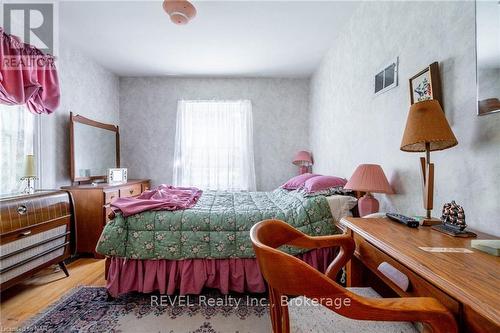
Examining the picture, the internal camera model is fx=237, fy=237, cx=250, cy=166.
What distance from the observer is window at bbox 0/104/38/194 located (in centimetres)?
224

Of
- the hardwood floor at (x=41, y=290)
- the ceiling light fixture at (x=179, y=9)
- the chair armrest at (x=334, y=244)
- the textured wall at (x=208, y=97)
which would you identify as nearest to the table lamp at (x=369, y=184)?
A: the chair armrest at (x=334, y=244)

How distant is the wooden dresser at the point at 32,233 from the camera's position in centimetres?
167

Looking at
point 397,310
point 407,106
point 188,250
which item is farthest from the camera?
point 188,250

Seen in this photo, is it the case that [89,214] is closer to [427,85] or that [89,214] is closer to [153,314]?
[153,314]

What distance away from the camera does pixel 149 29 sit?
2596 mm

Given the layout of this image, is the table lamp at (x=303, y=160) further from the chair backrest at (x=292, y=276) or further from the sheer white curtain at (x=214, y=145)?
the chair backrest at (x=292, y=276)

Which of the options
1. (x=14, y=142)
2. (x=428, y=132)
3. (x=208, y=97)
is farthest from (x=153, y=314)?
(x=208, y=97)

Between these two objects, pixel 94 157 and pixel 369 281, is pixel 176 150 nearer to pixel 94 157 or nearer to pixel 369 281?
Result: pixel 94 157

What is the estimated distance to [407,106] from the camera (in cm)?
157

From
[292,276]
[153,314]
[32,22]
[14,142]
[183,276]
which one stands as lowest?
[153,314]

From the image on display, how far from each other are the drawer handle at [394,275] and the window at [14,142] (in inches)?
122

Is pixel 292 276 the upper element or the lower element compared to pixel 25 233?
→ upper

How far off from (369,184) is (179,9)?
202cm

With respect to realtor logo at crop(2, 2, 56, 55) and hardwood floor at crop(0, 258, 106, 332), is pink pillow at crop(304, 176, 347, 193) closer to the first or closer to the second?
hardwood floor at crop(0, 258, 106, 332)
